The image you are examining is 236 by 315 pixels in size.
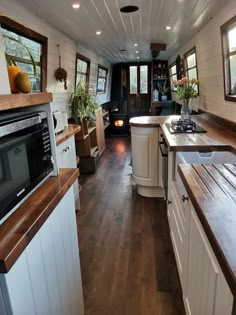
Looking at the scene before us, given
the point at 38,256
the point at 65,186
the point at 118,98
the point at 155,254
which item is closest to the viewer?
the point at 38,256

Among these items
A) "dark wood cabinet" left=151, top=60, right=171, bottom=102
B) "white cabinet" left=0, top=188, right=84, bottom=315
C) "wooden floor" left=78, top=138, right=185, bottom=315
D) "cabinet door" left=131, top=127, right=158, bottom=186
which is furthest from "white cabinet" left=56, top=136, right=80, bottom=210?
"dark wood cabinet" left=151, top=60, right=171, bottom=102

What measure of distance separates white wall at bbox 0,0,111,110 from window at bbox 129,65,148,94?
386cm

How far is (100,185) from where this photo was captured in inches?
155

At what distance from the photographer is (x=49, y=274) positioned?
107 centimetres

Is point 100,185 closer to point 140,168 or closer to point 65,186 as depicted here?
point 140,168

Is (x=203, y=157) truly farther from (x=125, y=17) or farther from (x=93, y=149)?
(x=93, y=149)

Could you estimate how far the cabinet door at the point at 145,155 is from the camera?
126 inches

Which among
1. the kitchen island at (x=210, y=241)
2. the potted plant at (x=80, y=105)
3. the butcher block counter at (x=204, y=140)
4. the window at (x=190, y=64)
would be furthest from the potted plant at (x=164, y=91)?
the kitchen island at (x=210, y=241)

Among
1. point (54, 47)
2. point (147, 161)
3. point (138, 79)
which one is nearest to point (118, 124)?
point (138, 79)

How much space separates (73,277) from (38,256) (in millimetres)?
532

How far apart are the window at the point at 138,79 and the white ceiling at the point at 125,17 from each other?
4.58 meters

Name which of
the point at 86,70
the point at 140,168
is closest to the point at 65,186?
the point at 140,168

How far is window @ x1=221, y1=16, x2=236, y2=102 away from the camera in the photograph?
2612 millimetres

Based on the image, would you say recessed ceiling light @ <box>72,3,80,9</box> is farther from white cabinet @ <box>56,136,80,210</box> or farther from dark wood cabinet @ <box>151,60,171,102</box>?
dark wood cabinet @ <box>151,60,171,102</box>
